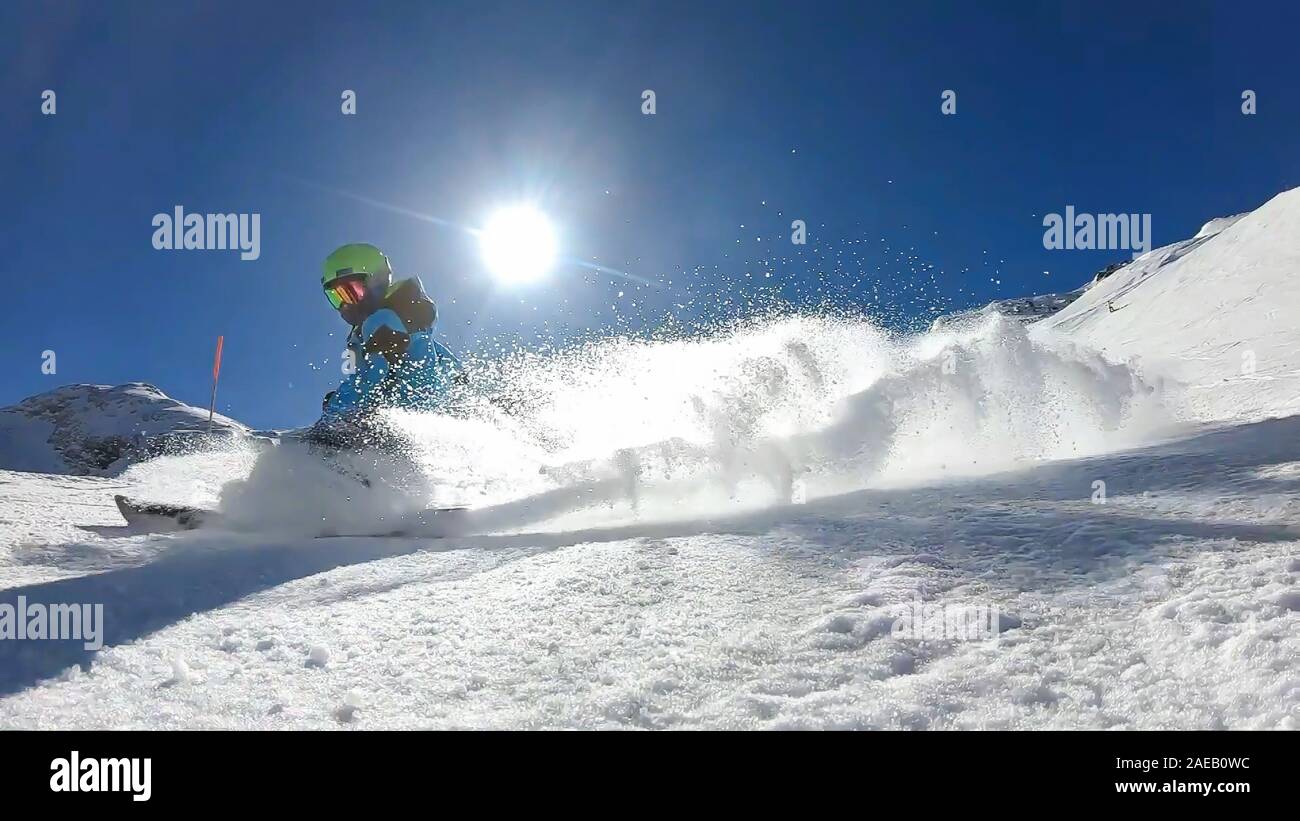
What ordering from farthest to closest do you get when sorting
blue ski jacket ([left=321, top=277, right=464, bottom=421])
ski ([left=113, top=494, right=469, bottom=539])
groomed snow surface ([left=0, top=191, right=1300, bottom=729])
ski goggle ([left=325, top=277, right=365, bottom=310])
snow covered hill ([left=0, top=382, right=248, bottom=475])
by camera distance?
snow covered hill ([left=0, top=382, right=248, bottom=475])
ski goggle ([left=325, top=277, right=365, bottom=310])
blue ski jacket ([left=321, top=277, right=464, bottom=421])
ski ([left=113, top=494, right=469, bottom=539])
groomed snow surface ([left=0, top=191, right=1300, bottom=729])

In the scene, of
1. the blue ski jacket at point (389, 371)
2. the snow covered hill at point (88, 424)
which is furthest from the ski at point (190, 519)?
the snow covered hill at point (88, 424)

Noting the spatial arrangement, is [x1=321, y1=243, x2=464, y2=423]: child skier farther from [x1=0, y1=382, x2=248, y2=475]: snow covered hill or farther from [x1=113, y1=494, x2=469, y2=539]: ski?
[x1=0, y1=382, x2=248, y2=475]: snow covered hill

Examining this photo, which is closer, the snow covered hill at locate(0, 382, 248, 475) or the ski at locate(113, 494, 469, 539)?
the ski at locate(113, 494, 469, 539)

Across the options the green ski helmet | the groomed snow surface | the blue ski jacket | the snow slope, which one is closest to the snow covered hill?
the green ski helmet

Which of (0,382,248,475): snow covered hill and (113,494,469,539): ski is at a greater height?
(0,382,248,475): snow covered hill

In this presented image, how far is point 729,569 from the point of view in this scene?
4.49 metres

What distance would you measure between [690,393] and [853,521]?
12.8ft

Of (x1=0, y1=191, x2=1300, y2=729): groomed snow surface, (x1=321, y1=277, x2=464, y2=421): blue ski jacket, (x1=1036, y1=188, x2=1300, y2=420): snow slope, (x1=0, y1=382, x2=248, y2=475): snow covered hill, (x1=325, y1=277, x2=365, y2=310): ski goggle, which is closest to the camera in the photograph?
(x1=0, y1=191, x2=1300, y2=729): groomed snow surface

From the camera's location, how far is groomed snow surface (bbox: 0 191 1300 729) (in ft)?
9.43

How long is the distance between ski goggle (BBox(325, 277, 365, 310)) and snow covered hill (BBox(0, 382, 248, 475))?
Result: 176 feet

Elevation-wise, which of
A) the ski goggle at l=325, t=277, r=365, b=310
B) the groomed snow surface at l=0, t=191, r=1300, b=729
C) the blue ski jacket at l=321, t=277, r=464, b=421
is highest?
the ski goggle at l=325, t=277, r=365, b=310
